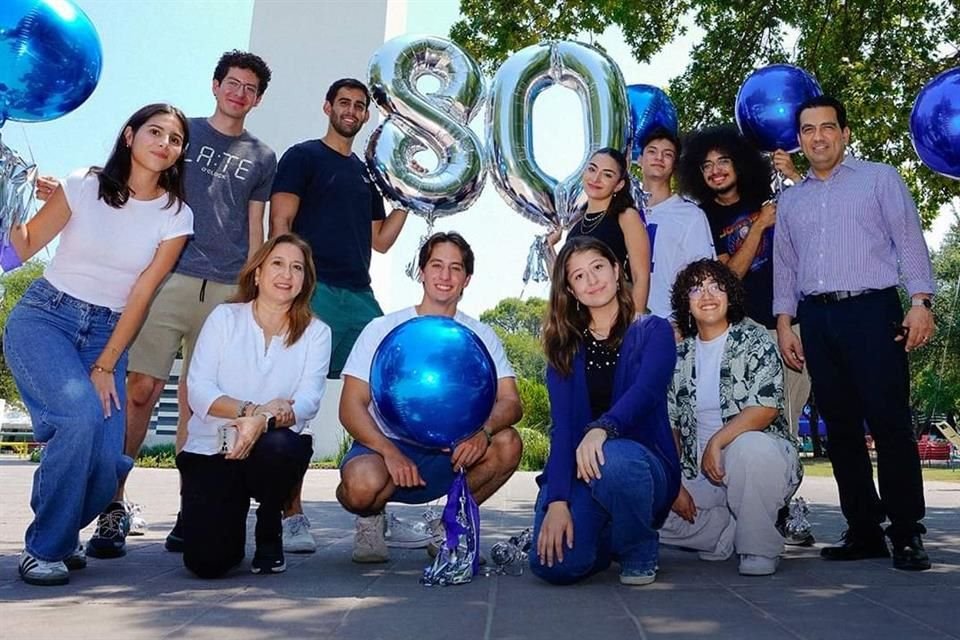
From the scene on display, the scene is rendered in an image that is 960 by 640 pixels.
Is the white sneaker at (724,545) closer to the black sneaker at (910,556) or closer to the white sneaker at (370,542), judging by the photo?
the black sneaker at (910,556)

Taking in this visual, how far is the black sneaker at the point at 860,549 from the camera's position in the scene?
4.20m

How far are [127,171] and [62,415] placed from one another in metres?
1.07

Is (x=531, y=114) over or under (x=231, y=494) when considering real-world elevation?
over

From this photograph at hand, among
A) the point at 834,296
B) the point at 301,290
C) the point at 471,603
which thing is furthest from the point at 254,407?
the point at 834,296

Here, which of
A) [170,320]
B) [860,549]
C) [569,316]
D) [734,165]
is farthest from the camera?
[734,165]

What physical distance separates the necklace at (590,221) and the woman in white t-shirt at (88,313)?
180 centimetres

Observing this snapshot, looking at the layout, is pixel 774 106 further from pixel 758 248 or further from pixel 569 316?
pixel 569 316

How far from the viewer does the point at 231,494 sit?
3.71 metres

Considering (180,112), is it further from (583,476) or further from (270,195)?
(583,476)

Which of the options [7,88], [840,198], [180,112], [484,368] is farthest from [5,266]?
[840,198]

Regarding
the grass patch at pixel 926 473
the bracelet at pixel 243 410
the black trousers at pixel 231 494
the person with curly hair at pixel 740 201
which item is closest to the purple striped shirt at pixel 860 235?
the person with curly hair at pixel 740 201

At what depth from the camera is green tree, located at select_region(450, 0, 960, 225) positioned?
8391 mm

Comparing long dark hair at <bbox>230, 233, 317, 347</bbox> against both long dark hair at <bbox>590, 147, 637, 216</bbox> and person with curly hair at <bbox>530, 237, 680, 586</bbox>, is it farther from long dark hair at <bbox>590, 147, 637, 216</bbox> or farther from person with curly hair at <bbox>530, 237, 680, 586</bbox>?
long dark hair at <bbox>590, 147, 637, 216</bbox>

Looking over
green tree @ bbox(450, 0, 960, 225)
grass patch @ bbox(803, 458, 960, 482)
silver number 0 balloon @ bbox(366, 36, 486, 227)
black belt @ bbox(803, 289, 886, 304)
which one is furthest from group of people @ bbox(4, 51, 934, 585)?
grass patch @ bbox(803, 458, 960, 482)
